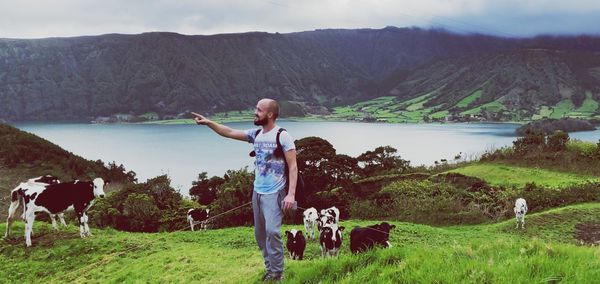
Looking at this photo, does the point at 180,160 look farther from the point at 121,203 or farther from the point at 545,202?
the point at 545,202

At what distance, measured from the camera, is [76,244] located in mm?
Result: 12305

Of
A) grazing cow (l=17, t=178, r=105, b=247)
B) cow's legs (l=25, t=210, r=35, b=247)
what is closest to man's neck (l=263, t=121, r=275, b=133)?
grazing cow (l=17, t=178, r=105, b=247)

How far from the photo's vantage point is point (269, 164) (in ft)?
19.7

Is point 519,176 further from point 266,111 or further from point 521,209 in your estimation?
point 266,111

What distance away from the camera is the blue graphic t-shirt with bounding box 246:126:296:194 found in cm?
595

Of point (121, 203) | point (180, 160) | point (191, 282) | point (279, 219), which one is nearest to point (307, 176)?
point (121, 203)

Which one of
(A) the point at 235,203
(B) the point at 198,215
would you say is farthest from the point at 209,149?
(B) the point at 198,215

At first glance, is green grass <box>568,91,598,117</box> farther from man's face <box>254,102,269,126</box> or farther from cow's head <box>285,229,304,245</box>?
man's face <box>254,102,269,126</box>

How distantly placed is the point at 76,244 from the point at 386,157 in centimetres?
3572

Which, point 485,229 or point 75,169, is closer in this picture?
point 485,229

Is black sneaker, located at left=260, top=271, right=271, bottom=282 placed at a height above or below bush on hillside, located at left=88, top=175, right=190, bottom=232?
above

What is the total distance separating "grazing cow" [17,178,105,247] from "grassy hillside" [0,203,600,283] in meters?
0.71

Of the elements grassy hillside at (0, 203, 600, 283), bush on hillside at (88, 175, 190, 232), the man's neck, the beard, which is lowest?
bush on hillside at (88, 175, 190, 232)

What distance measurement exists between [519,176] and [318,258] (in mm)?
32018
